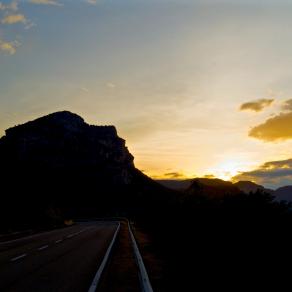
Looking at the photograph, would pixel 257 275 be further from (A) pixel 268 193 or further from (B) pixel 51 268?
(B) pixel 51 268

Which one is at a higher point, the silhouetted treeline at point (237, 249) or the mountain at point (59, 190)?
the mountain at point (59, 190)

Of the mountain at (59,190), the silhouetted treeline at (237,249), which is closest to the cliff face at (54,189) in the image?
the mountain at (59,190)

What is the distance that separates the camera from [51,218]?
205 ft

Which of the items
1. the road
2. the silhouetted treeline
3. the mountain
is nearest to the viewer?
the silhouetted treeline

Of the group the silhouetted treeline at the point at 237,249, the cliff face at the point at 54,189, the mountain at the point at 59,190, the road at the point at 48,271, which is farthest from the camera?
the mountain at the point at 59,190

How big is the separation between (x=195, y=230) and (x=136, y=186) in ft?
537

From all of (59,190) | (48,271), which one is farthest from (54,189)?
(48,271)

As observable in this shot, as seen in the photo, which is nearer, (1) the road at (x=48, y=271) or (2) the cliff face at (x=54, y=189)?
(1) the road at (x=48, y=271)

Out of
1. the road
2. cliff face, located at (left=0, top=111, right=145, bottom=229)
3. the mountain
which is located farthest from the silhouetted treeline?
the mountain

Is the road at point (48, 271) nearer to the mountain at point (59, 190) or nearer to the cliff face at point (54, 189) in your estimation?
the cliff face at point (54, 189)

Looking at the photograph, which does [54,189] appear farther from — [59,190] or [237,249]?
[237,249]

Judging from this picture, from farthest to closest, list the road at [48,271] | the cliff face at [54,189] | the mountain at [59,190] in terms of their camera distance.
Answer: the mountain at [59,190] < the cliff face at [54,189] < the road at [48,271]

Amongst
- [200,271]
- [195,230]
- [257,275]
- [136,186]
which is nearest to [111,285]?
[200,271]

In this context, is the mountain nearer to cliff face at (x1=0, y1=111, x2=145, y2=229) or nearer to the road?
cliff face at (x1=0, y1=111, x2=145, y2=229)
